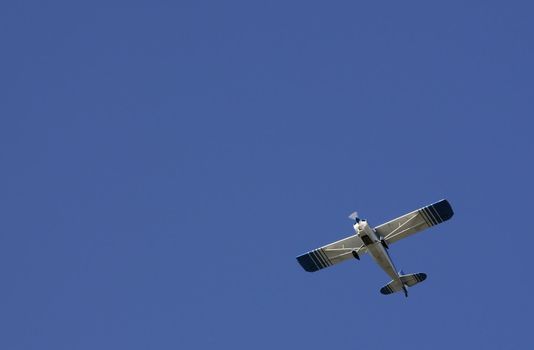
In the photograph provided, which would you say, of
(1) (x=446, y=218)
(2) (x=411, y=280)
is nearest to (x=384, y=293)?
(2) (x=411, y=280)

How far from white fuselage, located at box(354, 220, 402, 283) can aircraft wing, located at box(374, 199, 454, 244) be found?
613 mm

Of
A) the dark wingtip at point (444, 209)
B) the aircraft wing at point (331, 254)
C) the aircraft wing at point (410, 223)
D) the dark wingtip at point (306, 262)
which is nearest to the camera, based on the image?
the dark wingtip at point (444, 209)

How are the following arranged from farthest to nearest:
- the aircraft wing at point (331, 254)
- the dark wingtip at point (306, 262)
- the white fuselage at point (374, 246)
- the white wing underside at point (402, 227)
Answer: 1. the dark wingtip at point (306, 262)
2. the aircraft wing at point (331, 254)
3. the white wing underside at point (402, 227)
4. the white fuselage at point (374, 246)

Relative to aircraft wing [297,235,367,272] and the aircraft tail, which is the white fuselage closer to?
aircraft wing [297,235,367,272]

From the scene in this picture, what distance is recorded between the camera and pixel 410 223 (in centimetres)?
7525

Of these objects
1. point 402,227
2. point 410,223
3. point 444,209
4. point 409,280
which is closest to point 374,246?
point 402,227

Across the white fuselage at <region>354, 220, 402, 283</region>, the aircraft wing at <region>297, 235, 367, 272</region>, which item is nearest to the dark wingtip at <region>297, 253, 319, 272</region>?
the aircraft wing at <region>297, 235, 367, 272</region>

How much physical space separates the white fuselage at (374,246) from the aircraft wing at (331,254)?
687 mm

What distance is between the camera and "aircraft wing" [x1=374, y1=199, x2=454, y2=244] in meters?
74.8

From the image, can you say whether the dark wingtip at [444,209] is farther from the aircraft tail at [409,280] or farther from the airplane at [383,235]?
the aircraft tail at [409,280]

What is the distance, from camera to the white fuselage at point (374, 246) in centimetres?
7388

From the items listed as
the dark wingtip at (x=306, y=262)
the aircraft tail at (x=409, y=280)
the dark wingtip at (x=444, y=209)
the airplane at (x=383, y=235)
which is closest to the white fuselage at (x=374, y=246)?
the airplane at (x=383, y=235)

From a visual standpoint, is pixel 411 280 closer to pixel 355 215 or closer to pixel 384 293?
pixel 384 293

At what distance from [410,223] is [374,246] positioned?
2393 mm
